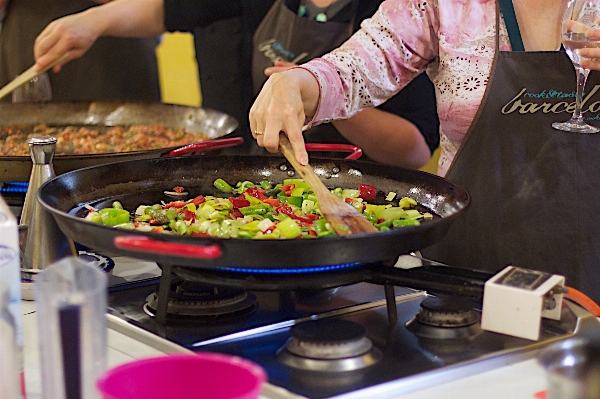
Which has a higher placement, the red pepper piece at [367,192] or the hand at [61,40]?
the hand at [61,40]

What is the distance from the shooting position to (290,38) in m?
2.65

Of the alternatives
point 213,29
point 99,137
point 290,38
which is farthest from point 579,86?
point 213,29

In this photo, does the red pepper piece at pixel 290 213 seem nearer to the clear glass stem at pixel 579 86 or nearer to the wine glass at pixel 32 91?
the clear glass stem at pixel 579 86

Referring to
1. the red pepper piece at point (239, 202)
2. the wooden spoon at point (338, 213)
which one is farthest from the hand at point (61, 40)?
the wooden spoon at point (338, 213)

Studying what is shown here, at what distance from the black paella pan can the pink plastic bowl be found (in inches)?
7.8

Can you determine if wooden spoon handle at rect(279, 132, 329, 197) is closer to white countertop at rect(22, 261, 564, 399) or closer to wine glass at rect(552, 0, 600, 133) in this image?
white countertop at rect(22, 261, 564, 399)

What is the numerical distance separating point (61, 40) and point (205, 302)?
1.54 m

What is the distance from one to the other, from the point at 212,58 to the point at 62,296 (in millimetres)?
2422

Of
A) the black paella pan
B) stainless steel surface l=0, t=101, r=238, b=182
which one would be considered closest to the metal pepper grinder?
the black paella pan

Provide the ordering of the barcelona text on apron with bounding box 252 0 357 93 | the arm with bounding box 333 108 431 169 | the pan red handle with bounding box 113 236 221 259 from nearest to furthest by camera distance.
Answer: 1. the pan red handle with bounding box 113 236 221 259
2. the arm with bounding box 333 108 431 169
3. the barcelona text on apron with bounding box 252 0 357 93

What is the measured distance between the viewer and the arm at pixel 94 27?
251 centimetres

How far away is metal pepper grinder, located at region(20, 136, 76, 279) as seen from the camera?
1.46 meters

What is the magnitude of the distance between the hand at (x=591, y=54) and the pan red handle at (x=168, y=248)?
0.79m

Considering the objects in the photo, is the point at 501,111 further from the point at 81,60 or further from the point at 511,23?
the point at 81,60
